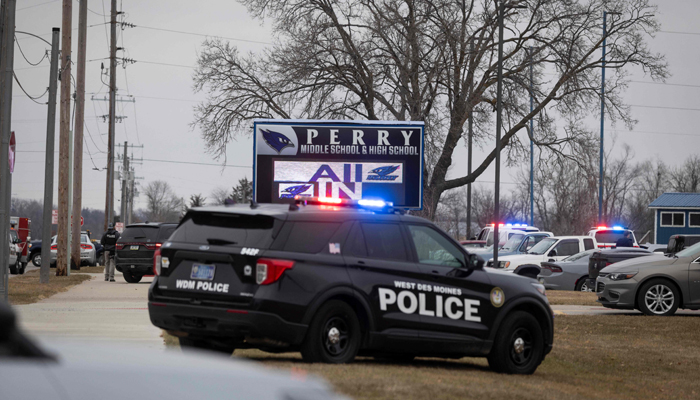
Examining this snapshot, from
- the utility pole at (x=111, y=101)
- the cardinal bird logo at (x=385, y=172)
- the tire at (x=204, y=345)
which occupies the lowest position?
the tire at (x=204, y=345)

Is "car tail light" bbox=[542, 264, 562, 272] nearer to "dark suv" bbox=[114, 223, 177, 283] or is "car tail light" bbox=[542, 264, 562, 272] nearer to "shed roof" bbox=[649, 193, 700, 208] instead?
"dark suv" bbox=[114, 223, 177, 283]

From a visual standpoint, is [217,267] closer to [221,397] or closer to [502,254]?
[221,397]

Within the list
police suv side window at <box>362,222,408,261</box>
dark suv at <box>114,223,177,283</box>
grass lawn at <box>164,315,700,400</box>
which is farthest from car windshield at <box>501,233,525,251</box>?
police suv side window at <box>362,222,408,261</box>

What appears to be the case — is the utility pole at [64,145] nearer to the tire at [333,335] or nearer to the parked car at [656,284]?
the parked car at [656,284]

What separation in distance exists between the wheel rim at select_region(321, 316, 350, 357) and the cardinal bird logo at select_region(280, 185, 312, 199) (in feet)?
39.9

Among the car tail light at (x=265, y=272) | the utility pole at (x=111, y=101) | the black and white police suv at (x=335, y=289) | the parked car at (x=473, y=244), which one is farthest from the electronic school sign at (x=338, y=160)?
the utility pole at (x=111, y=101)

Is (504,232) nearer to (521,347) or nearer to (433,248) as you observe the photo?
(521,347)

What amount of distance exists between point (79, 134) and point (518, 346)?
1226 inches

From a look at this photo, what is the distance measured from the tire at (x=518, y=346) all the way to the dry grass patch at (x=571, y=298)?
11.8m

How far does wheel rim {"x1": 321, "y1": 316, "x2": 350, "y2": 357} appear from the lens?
865cm

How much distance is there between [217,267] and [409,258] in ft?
6.80

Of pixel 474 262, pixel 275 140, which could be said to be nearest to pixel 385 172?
pixel 275 140

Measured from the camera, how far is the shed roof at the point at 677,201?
64.2 metres

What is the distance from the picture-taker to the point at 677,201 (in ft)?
215
